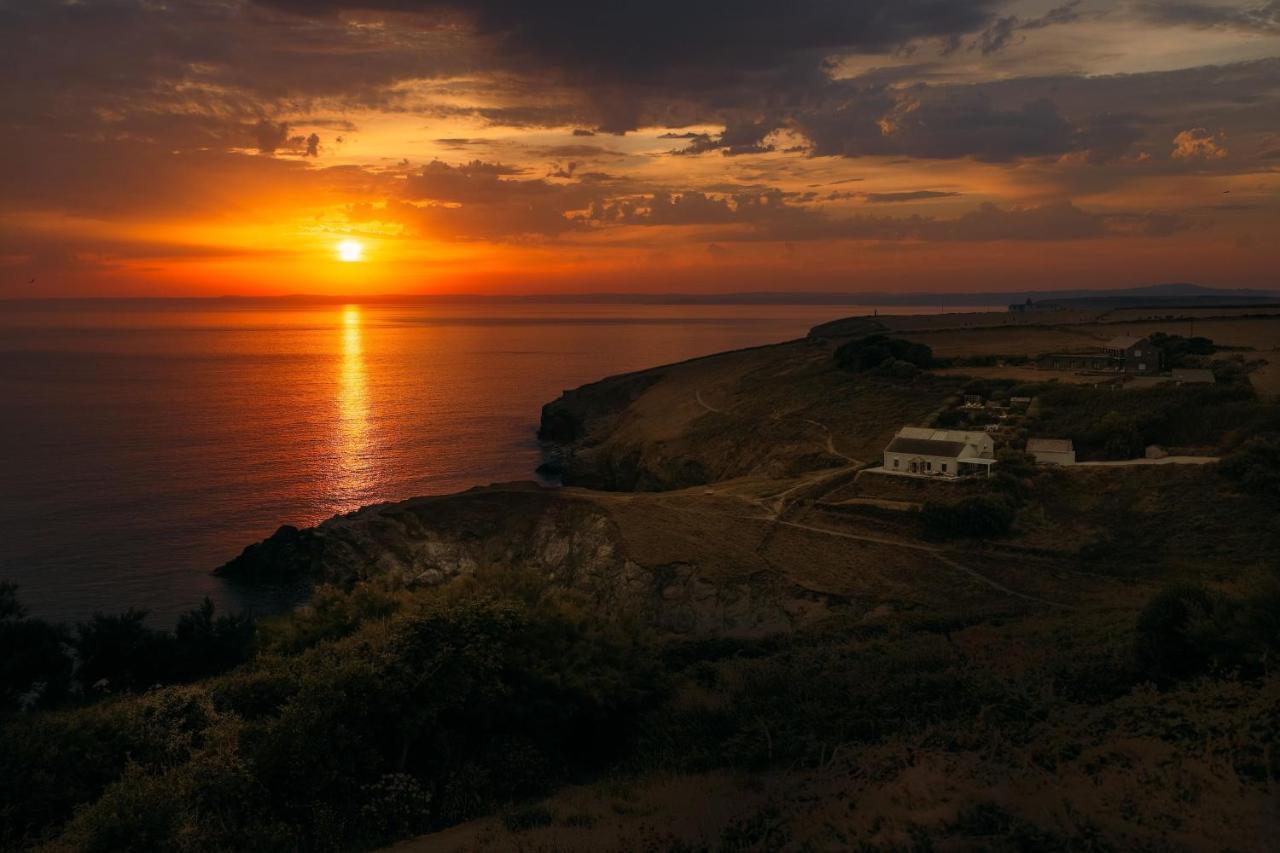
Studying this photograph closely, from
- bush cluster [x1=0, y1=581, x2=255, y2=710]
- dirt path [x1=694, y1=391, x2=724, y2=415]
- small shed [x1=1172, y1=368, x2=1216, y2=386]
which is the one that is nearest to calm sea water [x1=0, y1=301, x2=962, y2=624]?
bush cluster [x1=0, y1=581, x2=255, y2=710]

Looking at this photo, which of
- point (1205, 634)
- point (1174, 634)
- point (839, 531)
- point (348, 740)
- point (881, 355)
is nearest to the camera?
point (348, 740)

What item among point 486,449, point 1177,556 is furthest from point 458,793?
point 486,449

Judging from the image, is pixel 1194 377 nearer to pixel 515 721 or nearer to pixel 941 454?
pixel 941 454

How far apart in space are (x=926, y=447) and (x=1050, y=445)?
6847 millimetres

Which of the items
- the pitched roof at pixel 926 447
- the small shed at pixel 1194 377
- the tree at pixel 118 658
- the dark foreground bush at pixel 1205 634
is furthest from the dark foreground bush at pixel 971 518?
the tree at pixel 118 658

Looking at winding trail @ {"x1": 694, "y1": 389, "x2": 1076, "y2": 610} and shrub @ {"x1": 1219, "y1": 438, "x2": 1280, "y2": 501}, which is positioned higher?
shrub @ {"x1": 1219, "y1": 438, "x2": 1280, "y2": 501}

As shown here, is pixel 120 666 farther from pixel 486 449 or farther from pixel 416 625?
pixel 486 449

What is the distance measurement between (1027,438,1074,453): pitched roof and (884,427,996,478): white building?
2074 millimetres

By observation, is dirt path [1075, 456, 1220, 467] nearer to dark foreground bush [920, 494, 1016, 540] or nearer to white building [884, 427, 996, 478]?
white building [884, 427, 996, 478]

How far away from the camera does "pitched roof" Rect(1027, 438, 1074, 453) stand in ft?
156

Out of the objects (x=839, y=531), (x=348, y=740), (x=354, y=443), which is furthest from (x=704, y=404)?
(x=348, y=740)

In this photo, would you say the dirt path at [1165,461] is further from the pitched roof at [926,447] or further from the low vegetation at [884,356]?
the low vegetation at [884,356]

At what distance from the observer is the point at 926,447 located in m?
49.2

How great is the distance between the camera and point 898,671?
22.3m
